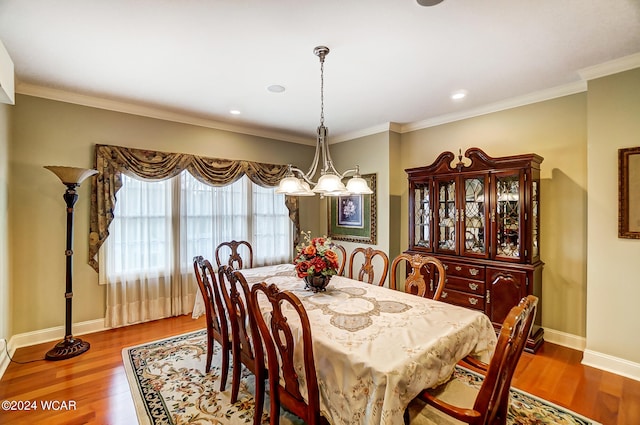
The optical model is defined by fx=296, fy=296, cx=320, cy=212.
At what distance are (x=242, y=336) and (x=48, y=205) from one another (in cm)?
281

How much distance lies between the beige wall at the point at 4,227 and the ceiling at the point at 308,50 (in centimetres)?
47

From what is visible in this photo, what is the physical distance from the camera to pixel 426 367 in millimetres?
1371

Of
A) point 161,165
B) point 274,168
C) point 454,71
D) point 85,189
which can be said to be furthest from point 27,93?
point 454,71

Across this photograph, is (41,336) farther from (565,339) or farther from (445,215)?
(565,339)

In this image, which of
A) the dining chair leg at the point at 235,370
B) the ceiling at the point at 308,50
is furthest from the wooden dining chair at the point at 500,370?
the ceiling at the point at 308,50

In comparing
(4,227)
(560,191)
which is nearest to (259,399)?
(4,227)

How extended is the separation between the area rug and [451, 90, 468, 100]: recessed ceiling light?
2744 mm

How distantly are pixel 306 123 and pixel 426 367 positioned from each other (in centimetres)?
371

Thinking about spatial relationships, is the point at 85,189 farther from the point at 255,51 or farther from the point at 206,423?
the point at 206,423

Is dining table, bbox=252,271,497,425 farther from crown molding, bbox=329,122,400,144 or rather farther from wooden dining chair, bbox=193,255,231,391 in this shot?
crown molding, bbox=329,122,400,144

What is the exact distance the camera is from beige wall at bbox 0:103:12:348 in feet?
8.74

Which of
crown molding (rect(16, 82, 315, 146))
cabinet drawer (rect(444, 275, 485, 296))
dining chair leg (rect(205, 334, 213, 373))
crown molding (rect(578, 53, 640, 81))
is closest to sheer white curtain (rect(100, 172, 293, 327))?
crown molding (rect(16, 82, 315, 146))

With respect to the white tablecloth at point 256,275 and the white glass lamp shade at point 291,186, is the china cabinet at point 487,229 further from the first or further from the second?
the white glass lamp shade at point 291,186

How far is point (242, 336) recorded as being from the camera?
2049mm
